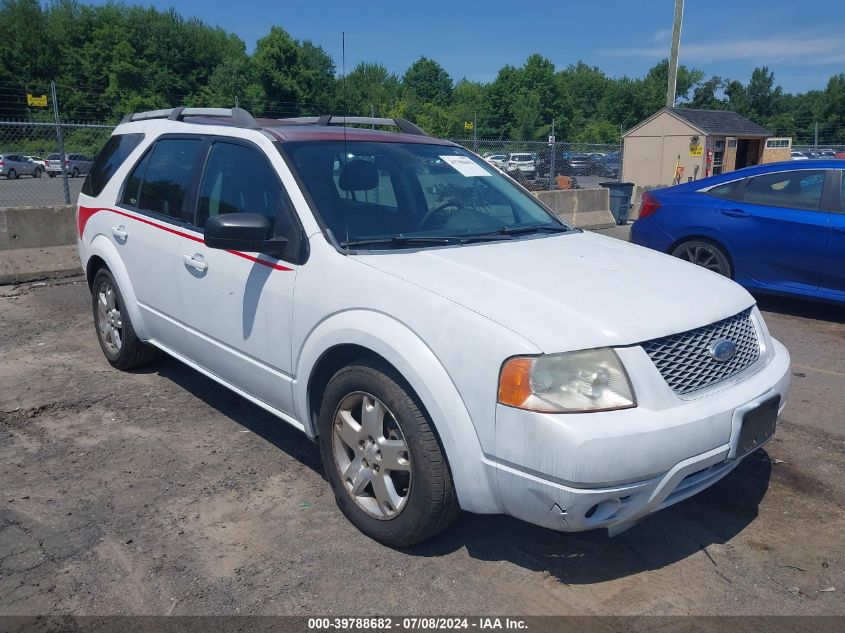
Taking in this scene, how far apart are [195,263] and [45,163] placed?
83.8 feet

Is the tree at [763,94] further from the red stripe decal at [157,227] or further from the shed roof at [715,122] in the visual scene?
Answer: the red stripe decal at [157,227]

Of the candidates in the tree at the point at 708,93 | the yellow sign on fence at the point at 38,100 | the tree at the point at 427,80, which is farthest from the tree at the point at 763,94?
the yellow sign on fence at the point at 38,100

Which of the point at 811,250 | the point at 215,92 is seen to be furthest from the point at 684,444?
the point at 215,92

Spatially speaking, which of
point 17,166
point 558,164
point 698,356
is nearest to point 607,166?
point 558,164

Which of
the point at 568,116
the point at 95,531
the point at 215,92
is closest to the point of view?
the point at 95,531

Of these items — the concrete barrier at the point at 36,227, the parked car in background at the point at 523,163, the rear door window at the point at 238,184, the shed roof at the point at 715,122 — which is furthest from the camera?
the shed roof at the point at 715,122

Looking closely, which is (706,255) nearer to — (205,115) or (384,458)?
(205,115)

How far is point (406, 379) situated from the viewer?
2.85 metres

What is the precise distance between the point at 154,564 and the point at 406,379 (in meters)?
1.35

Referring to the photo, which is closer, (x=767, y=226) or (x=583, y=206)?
(x=767, y=226)

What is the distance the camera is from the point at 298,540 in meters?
3.23

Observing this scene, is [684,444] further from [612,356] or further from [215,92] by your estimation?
[215,92]

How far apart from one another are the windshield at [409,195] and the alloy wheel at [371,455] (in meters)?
0.80

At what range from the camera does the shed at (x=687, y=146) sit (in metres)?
25.2
